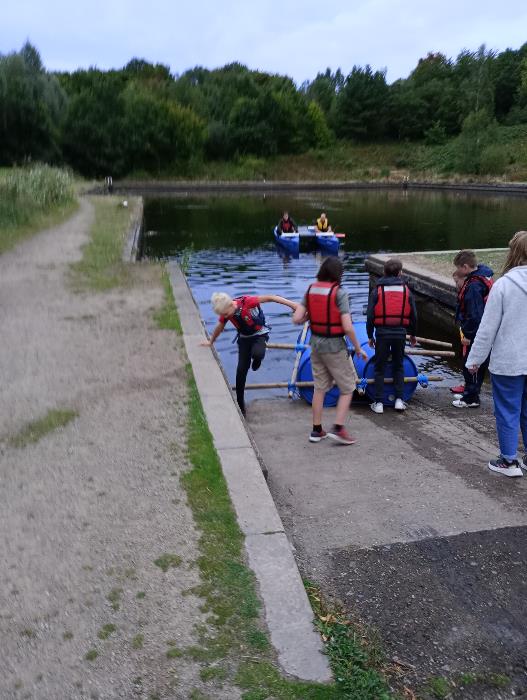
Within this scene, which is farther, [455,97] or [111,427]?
[455,97]

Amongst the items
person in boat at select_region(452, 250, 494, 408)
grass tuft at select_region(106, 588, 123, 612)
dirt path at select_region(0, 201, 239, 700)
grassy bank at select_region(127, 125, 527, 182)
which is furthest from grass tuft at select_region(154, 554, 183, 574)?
grassy bank at select_region(127, 125, 527, 182)

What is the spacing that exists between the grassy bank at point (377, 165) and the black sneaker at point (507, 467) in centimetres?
5671

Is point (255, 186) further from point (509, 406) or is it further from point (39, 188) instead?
point (509, 406)

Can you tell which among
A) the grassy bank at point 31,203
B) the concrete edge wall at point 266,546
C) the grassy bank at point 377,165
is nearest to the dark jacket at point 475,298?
the concrete edge wall at point 266,546

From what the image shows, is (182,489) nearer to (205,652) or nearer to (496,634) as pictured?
(205,652)

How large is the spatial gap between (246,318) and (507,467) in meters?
3.23

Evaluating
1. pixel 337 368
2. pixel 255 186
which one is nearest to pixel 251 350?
pixel 337 368

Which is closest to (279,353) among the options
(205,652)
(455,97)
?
(205,652)

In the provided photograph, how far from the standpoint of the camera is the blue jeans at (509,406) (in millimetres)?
4973

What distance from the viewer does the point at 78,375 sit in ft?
23.1

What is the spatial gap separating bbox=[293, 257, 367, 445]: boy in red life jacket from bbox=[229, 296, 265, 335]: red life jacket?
1112 mm

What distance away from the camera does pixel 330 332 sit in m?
5.74

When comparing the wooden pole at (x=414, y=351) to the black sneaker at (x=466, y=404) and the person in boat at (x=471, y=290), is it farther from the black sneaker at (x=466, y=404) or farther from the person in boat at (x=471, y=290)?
the person in boat at (x=471, y=290)

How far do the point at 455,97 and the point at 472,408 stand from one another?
3251 inches
